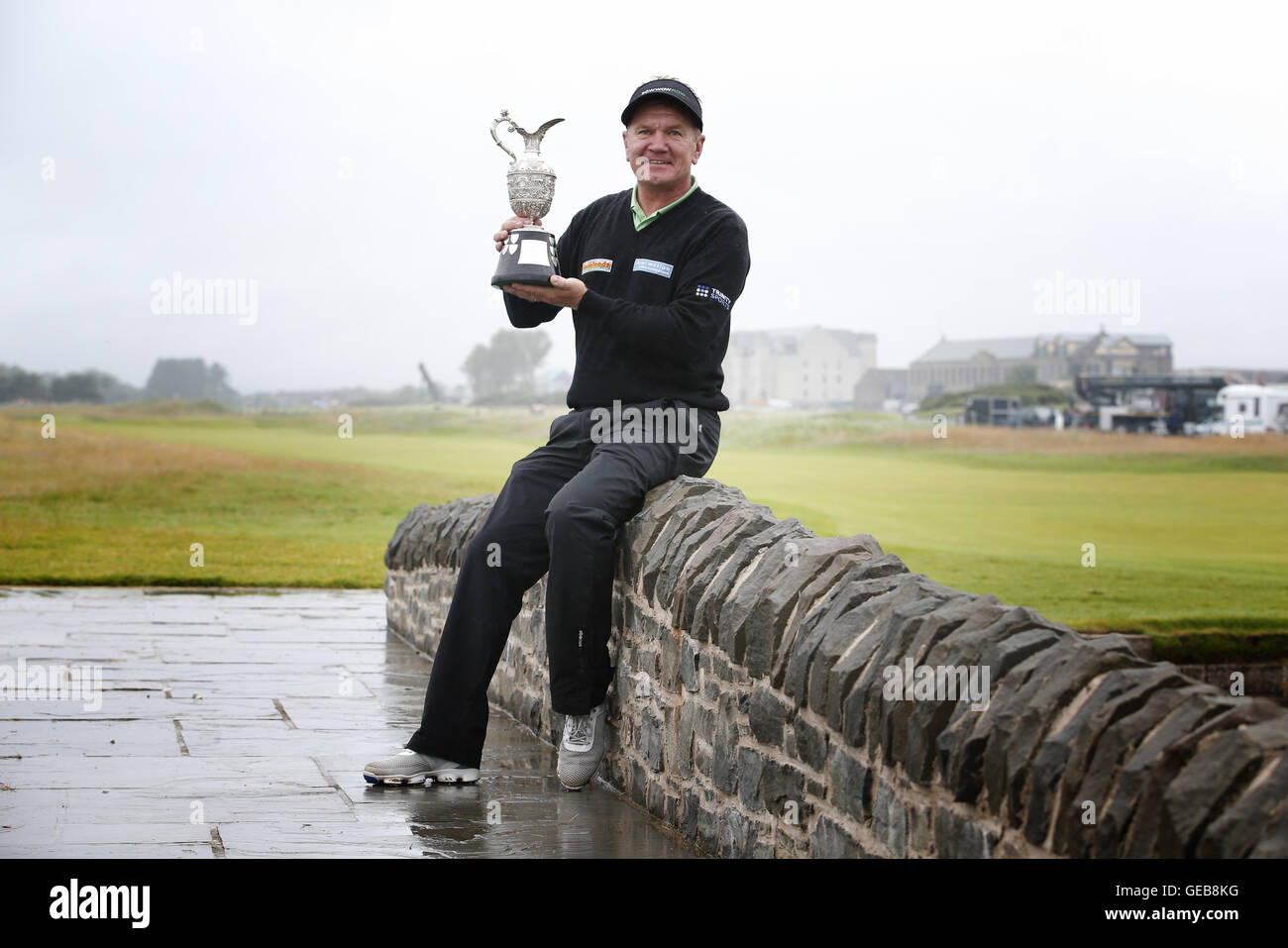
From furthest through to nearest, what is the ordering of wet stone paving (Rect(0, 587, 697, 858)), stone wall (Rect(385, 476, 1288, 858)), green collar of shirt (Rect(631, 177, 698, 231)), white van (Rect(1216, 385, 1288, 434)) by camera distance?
white van (Rect(1216, 385, 1288, 434)) → green collar of shirt (Rect(631, 177, 698, 231)) → wet stone paving (Rect(0, 587, 697, 858)) → stone wall (Rect(385, 476, 1288, 858))

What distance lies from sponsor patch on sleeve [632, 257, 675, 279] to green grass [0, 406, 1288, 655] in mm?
4517

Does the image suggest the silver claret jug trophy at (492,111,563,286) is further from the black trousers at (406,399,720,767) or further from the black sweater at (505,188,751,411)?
the black trousers at (406,399,720,767)

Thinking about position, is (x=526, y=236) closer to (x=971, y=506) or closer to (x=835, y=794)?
(x=835, y=794)

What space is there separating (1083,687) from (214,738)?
3453 millimetres

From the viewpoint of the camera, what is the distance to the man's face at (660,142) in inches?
175

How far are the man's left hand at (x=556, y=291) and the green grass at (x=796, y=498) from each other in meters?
4.71

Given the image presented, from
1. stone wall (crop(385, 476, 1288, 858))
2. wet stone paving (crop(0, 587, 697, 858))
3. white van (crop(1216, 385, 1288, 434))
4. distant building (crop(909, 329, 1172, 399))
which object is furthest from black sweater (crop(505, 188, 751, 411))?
distant building (crop(909, 329, 1172, 399))

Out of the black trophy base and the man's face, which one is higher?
the man's face

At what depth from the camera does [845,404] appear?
53750mm

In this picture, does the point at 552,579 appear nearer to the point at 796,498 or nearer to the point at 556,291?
the point at 556,291

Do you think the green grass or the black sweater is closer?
the black sweater

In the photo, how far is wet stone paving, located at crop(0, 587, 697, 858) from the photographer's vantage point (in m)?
3.51
